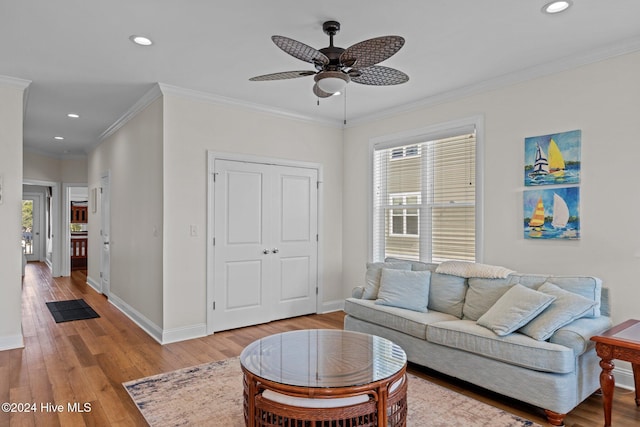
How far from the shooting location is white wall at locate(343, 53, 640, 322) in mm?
3053

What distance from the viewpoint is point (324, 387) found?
1.97m

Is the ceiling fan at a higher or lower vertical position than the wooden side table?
higher

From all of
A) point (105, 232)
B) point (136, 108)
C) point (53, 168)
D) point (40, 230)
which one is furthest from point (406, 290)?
point (40, 230)

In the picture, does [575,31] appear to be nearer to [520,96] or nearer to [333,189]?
[520,96]

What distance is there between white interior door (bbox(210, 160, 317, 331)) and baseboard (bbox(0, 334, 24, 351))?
1.87 m

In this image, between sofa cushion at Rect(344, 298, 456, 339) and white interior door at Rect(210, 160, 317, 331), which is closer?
sofa cushion at Rect(344, 298, 456, 339)

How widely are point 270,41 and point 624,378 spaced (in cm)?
381

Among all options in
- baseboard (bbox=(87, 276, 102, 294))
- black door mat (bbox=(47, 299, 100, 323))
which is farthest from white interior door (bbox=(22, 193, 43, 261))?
black door mat (bbox=(47, 299, 100, 323))

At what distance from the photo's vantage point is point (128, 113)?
503 centimetres

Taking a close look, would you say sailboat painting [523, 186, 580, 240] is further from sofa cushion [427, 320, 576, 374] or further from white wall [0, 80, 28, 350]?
white wall [0, 80, 28, 350]

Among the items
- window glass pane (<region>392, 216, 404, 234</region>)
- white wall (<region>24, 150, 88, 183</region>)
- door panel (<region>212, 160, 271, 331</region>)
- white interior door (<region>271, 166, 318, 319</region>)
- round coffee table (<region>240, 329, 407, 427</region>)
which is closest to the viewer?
round coffee table (<region>240, 329, 407, 427</region>)

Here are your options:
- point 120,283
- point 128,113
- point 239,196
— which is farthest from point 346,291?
point 128,113

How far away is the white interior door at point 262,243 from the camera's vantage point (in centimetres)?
457

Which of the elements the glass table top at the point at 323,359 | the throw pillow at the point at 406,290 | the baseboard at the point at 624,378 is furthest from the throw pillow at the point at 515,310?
the baseboard at the point at 624,378
